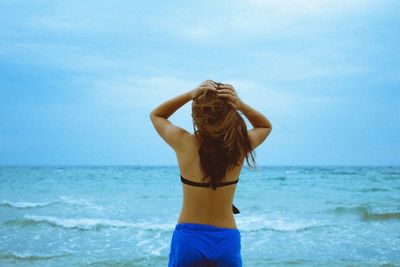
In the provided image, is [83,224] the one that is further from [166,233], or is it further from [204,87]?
[204,87]

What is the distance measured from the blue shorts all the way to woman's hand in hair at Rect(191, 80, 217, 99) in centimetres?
67

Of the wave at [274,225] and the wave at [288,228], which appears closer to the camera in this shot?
the wave at [288,228]

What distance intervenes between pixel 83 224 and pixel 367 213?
23.7 feet

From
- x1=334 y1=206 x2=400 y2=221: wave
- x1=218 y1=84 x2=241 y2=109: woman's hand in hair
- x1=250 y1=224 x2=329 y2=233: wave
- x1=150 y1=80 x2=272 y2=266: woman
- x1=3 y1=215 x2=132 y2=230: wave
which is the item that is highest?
x1=218 y1=84 x2=241 y2=109: woman's hand in hair

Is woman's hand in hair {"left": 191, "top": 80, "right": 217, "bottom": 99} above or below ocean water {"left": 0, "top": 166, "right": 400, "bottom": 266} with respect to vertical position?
above

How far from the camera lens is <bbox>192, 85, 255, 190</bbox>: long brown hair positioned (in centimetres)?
239

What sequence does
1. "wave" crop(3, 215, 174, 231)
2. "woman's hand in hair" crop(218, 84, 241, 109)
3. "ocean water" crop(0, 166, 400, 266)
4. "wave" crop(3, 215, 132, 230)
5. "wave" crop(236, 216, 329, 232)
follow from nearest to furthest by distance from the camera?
"woman's hand in hair" crop(218, 84, 241, 109)
"ocean water" crop(0, 166, 400, 266)
"wave" crop(236, 216, 329, 232)
"wave" crop(3, 215, 174, 231)
"wave" crop(3, 215, 132, 230)

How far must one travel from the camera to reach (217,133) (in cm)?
240

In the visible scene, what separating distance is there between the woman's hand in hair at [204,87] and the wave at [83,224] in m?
7.93

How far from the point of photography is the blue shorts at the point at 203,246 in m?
2.44

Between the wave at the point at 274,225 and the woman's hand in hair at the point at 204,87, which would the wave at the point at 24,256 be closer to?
the wave at the point at 274,225

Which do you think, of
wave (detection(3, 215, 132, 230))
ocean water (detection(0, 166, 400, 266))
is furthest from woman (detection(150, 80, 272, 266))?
wave (detection(3, 215, 132, 230))

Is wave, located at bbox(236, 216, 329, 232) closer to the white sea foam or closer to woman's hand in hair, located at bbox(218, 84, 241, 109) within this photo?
the white sea foam

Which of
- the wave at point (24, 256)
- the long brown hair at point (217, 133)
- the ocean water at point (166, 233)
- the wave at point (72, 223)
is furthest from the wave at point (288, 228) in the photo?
the long brown hair at point (217, 133)
